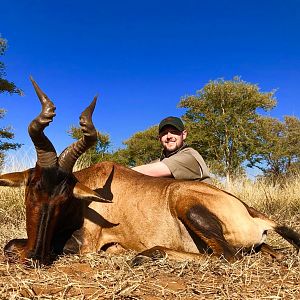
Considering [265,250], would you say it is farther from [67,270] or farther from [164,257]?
[67,270]

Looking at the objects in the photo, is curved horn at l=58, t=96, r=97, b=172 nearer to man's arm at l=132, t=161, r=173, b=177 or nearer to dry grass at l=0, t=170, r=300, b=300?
dry grass at l=0, t=170, r=300, b=300

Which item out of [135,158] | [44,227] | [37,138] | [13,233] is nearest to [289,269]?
[44,227]

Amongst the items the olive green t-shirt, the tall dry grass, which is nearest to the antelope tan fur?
the tall dry grass

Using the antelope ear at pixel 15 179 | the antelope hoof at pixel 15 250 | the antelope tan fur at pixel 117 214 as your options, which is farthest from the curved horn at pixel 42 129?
the antelope hoof at pixel 15 250

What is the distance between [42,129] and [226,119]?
25438mm

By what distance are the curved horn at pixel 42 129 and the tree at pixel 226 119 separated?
24.2 metres

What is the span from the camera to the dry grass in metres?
2.72

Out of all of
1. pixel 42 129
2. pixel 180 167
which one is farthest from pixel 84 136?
pixel 180 167

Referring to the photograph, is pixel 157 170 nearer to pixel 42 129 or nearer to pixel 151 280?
pixel 42 129

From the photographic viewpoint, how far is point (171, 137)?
19.4ft

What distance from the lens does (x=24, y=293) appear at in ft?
8.80

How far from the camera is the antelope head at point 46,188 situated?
3732 mm

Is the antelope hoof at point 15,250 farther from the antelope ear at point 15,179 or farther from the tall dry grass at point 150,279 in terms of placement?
the antelope ear at point 15,179

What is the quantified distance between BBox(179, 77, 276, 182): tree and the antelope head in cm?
2401
